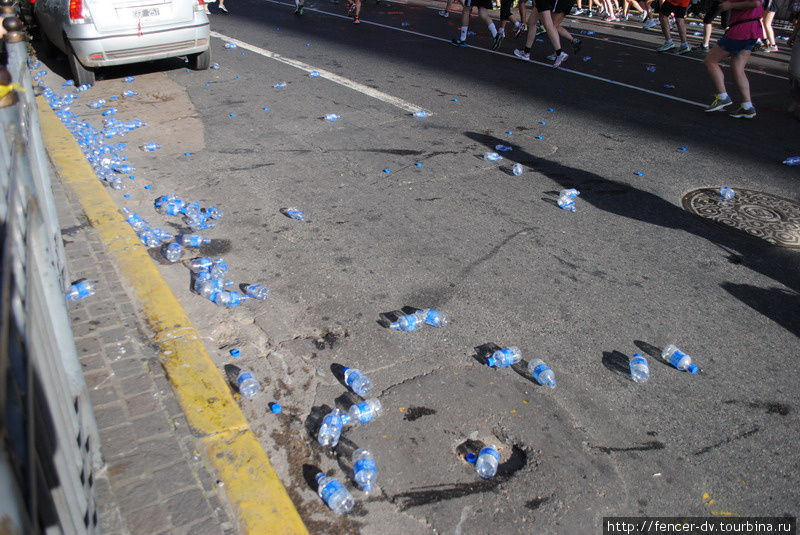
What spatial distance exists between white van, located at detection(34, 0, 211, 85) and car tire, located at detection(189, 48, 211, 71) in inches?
8.6

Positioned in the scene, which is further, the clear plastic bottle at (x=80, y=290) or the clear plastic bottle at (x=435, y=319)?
the clear plastic bottle at (x=435, y=319)

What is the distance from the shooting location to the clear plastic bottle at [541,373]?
11.4 feet

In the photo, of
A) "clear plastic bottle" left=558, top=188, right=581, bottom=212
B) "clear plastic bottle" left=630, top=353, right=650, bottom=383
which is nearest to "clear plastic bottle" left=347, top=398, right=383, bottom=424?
"clear plastic bottle" left=630, top=353, right=650, bottom=383

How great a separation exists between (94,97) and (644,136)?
6.98 meters

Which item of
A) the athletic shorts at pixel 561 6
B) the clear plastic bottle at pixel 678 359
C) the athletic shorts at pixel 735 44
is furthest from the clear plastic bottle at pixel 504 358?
the athletic shorts at pixel 561 6

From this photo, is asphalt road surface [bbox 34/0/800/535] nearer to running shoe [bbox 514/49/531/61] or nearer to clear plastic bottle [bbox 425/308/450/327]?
clear plastic bottle [bbox 425/308/450/327]

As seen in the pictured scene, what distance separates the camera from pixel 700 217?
550 cm

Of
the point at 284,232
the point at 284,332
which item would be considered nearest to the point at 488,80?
the point at 284,232

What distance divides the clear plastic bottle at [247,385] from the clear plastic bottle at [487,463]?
120 centimetres

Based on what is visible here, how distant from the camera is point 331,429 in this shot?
10.1ft

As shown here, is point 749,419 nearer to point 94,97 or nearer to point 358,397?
point 358,397

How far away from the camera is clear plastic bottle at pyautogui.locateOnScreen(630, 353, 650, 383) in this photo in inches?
140

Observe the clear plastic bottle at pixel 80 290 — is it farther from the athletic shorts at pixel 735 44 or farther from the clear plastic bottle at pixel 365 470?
the athletic shorts at pixel 735 44

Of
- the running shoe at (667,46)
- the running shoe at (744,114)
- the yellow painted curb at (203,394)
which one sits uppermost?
the running shoe at (667,46)
